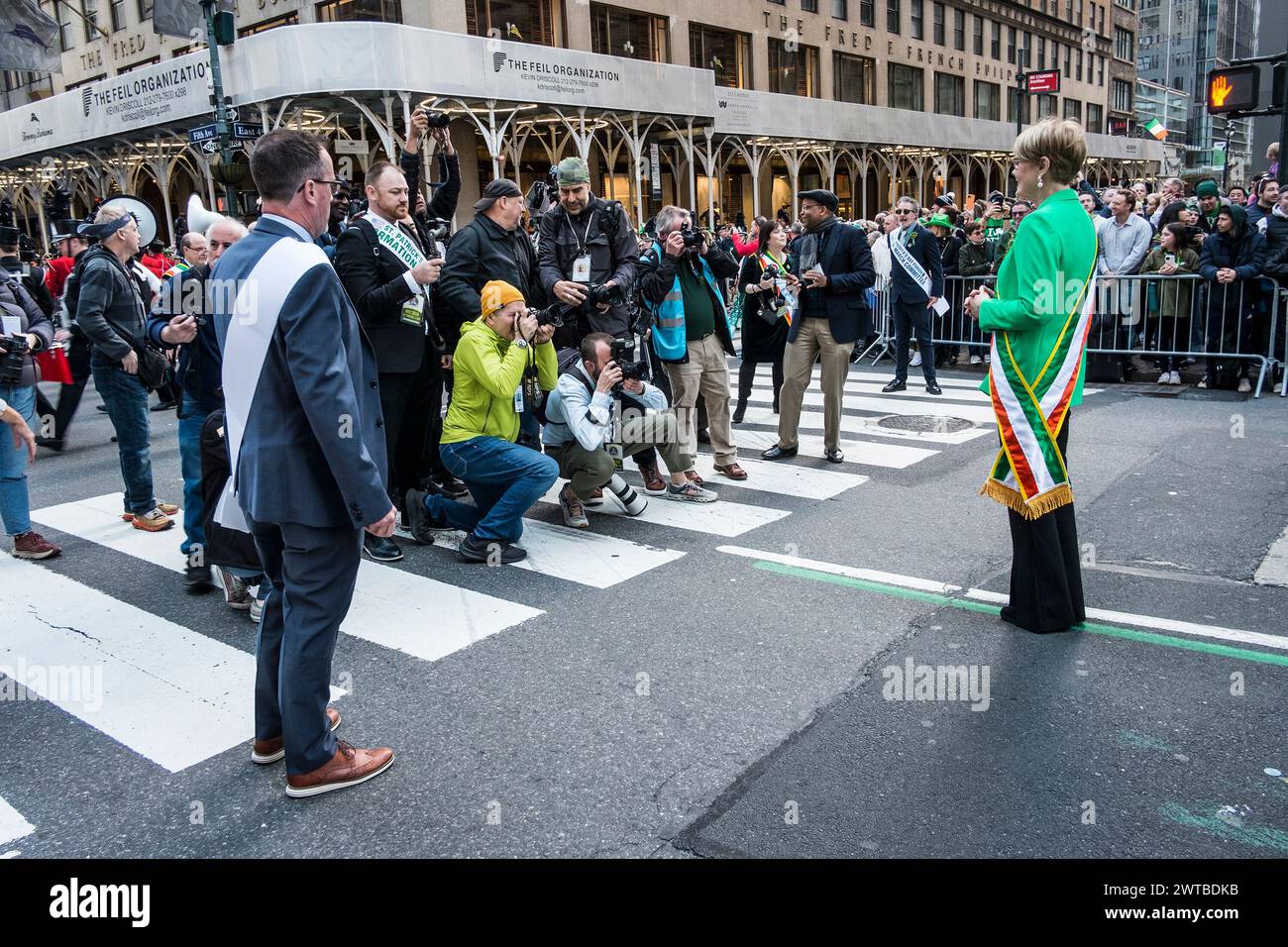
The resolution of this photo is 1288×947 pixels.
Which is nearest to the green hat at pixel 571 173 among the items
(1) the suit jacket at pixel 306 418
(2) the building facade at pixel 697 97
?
(1) the suit jacket at pixel 306 418

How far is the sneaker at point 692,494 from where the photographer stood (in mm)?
7324

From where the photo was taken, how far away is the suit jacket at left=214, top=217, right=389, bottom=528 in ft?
10.5

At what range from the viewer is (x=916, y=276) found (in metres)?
11.4

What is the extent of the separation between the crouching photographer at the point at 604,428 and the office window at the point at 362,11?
20561mm

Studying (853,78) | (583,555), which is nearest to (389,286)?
(583,555)

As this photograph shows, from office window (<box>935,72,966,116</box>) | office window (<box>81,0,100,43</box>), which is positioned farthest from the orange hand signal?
office window (<box>935,72,966,116</box>)

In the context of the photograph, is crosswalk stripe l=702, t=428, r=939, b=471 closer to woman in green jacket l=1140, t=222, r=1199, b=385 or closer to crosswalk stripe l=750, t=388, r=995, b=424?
crosswalk stripe l=750, t=388, r=995, b=424

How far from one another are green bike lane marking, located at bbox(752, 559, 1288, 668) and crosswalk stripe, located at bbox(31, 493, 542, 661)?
1518 mm

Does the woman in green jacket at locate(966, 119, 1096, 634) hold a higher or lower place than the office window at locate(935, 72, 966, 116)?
lower

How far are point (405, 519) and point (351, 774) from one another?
3566mm

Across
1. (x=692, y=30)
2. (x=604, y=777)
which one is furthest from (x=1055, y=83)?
(x=604, y=777)

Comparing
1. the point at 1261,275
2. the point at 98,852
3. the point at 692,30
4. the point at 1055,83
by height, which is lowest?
the point at 98,852

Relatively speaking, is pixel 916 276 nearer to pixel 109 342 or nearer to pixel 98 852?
pixel 109 342

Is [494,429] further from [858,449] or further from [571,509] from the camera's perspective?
[858,449]
